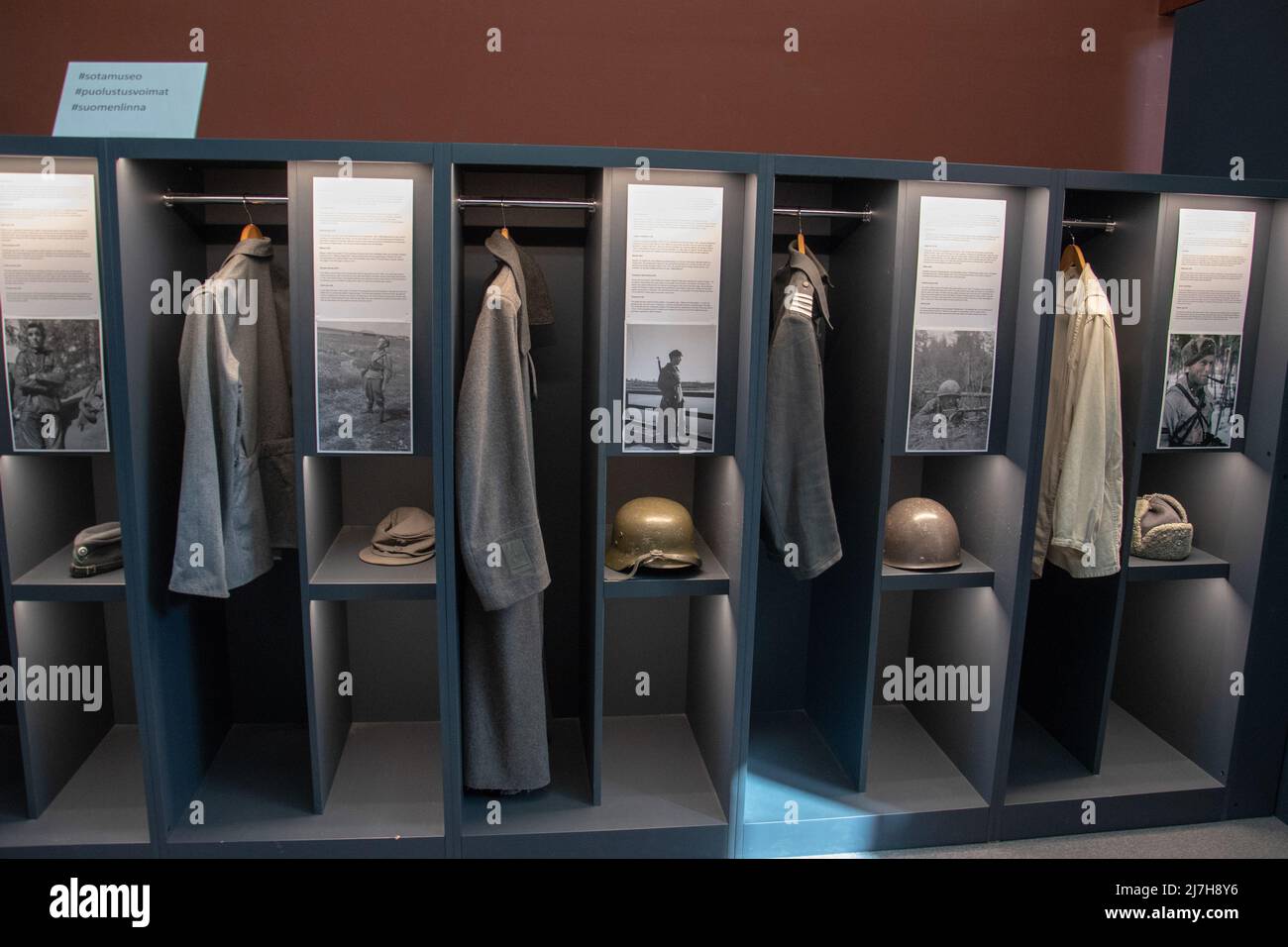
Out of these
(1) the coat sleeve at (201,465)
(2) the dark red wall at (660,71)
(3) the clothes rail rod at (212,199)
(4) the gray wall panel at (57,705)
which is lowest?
(4) the gray wall panel at (57,705)

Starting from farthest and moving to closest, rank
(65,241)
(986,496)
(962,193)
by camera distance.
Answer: (986,496)
(962,193)
(65,241)

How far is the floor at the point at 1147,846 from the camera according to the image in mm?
3168

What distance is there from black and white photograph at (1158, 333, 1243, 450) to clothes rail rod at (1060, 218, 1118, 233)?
450 mm

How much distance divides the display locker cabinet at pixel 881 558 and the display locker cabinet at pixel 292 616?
4.23 ft

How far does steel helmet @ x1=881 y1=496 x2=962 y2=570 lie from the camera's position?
10.5 ft

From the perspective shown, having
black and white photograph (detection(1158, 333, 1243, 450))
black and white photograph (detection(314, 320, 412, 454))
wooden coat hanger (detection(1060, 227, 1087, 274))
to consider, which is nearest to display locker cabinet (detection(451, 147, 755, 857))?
black and white photograph (detection(314, 320, 412, 454))

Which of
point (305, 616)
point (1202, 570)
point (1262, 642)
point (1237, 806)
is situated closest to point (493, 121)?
point (305, 616)

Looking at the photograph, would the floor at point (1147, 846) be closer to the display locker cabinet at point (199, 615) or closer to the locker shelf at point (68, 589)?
the display locker cabinet at point (199, 615)

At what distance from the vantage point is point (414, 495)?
3545mm

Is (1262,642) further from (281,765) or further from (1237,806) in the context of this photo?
(281,765)

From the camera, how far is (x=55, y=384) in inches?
111

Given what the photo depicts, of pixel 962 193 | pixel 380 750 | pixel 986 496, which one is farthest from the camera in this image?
pixel 380 750

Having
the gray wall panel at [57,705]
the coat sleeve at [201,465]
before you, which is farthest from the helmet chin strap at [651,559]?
the gray wall panel at [57,705]

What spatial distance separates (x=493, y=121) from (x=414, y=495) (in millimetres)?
1480
